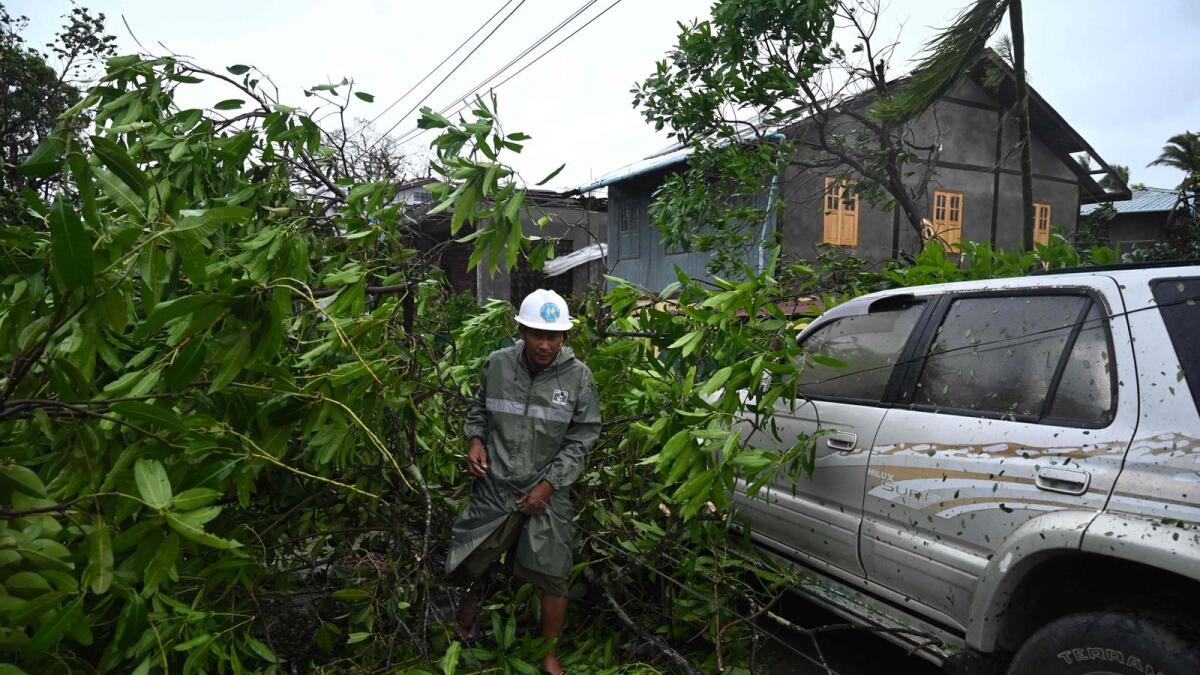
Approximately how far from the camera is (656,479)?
4.06m

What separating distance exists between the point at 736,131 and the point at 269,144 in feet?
18.6

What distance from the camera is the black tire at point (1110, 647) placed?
83.1 inches

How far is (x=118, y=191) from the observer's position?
79.3 inches

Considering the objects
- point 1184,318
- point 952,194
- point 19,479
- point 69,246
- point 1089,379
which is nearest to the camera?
point 69,246

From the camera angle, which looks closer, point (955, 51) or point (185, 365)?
point (185, 365)

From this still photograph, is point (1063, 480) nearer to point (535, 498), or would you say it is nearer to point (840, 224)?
point (535, 498)

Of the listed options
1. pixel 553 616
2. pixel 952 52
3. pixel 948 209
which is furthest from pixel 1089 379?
pixel 948 209

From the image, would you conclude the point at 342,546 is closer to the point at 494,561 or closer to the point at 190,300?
the point at 494,561

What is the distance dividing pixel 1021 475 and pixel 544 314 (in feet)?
6.37

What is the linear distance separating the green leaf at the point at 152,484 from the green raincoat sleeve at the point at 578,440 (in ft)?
5.35

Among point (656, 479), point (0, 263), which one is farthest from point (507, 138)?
point (656, 479)

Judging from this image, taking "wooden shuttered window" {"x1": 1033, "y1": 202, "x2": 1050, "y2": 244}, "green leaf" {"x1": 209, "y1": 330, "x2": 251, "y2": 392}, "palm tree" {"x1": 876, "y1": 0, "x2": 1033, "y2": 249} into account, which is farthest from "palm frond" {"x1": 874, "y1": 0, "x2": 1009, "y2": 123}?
"wooden shuttered window" {"x1": 1033, "y1": 202, "x2": 1050, "y2": 244}

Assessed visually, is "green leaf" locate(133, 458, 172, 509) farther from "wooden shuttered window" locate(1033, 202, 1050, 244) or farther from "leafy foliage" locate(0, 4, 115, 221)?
"wooden shuttered window" locate(1033, 202, 1050, 244)

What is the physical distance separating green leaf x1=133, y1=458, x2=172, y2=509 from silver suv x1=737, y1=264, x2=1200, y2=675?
2.50m
